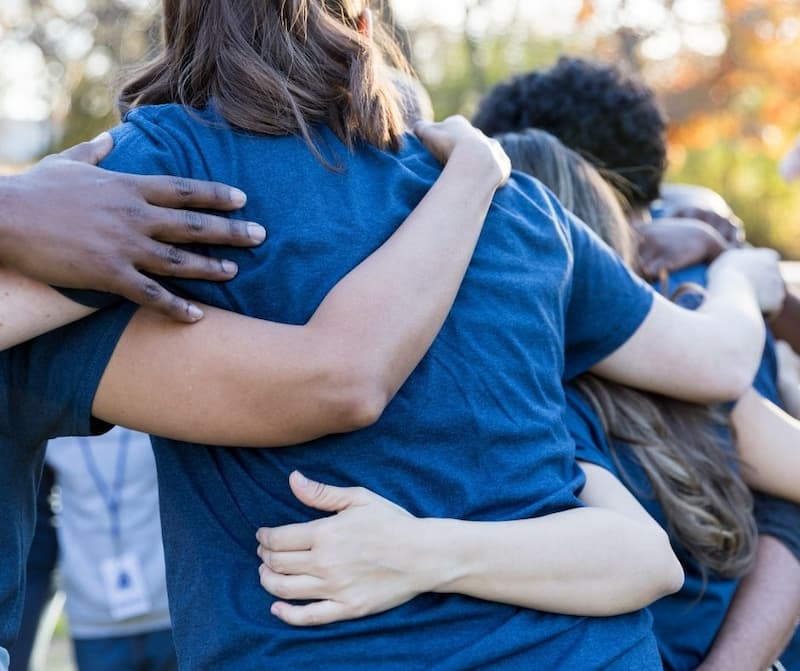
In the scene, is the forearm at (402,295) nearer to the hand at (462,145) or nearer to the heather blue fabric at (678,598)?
the hand at (462,145)

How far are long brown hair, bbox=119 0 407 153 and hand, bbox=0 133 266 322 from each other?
19cm

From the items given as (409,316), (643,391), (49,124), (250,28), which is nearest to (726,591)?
(643,391)

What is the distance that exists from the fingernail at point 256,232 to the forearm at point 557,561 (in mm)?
462

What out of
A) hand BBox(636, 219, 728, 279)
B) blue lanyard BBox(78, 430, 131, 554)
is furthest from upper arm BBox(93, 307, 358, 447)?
blue lanyard BBox(78, 430, 131, 554)

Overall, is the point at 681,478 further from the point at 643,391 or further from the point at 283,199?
the point at 283,199

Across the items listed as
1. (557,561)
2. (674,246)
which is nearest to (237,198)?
(557,561)

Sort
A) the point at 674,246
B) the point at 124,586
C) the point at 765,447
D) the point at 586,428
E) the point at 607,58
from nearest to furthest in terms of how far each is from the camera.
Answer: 1. the point at 586,428
2. the point at 765,447
3. the point at 674,246
4. the point at 124,586
5. the point at 607,58

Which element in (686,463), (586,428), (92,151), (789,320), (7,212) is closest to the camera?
(7,212)

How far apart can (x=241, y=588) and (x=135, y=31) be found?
10268mm

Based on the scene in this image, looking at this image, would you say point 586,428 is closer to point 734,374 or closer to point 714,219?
point 734,374

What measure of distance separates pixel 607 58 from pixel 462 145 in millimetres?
13021

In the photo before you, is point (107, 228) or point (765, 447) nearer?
point (107, 228)

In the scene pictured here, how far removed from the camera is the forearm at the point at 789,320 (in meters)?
3.02

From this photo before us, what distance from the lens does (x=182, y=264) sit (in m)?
1.46
